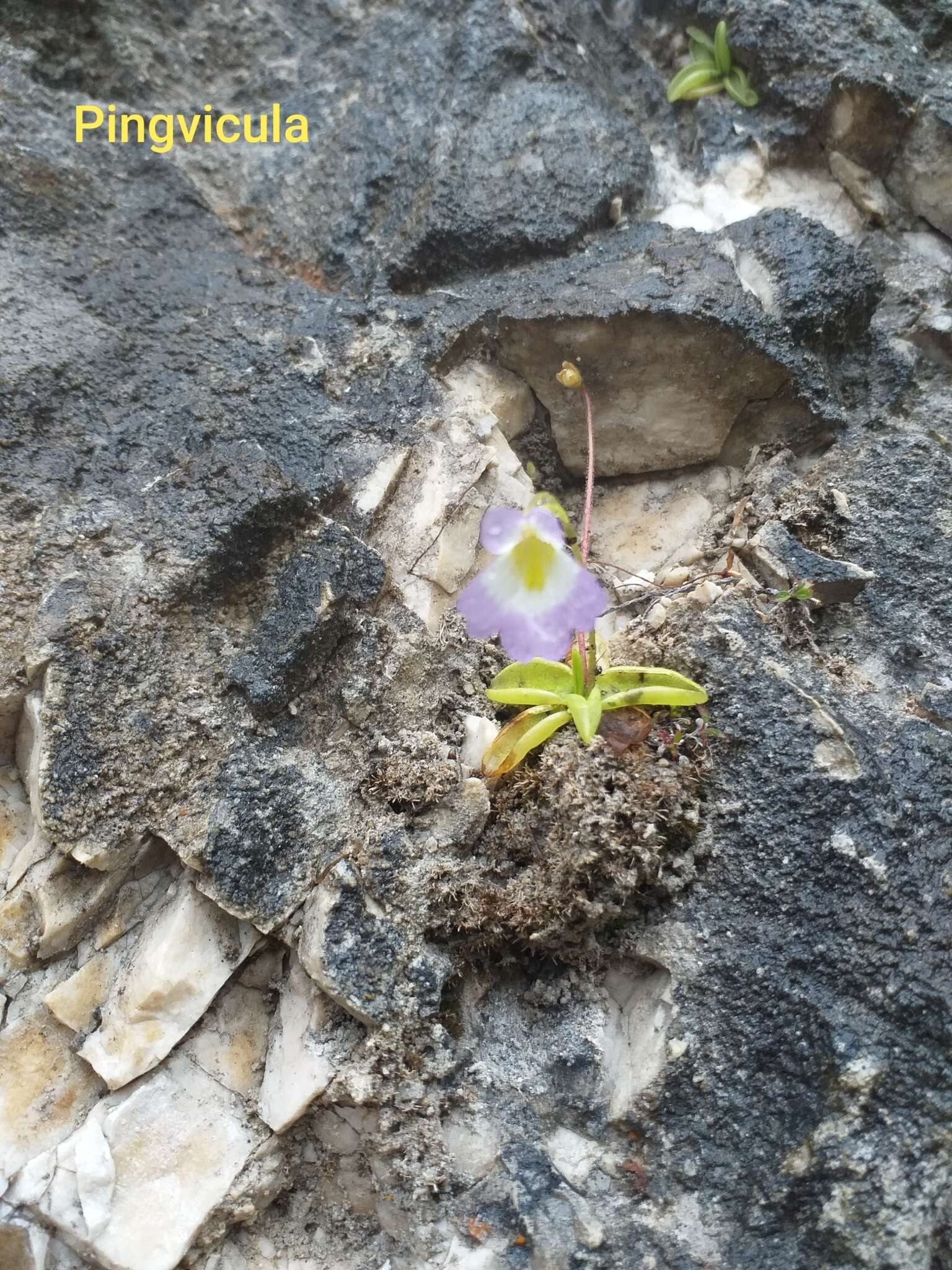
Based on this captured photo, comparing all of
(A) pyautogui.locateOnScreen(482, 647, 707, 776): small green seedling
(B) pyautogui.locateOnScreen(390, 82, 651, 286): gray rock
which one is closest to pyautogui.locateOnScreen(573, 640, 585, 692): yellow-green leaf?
(A) pyautogui.locateOnScreen(482, 647, 707, 776): small green seedling

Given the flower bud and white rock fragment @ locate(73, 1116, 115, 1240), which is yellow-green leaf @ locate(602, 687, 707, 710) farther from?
white rock fragment @ locate(73, 1116, 115, 1240)

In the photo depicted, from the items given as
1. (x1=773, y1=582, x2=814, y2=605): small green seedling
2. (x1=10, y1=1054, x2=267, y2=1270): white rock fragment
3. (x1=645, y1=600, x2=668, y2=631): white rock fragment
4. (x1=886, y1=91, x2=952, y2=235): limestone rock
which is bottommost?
(x1=10, y1=1054, x2=267, y2=1270): white rock fragment

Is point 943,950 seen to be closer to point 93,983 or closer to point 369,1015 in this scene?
point 369,1015

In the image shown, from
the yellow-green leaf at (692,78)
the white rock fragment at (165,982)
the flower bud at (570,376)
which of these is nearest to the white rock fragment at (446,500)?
the flower bud at (570,376)

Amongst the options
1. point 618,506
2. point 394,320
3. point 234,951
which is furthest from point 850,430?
point 234,951

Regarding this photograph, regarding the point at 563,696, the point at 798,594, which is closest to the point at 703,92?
the point at 798,594

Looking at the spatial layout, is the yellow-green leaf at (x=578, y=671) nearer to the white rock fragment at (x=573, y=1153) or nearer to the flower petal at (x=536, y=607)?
the flower petal at (x=536, y=607)
